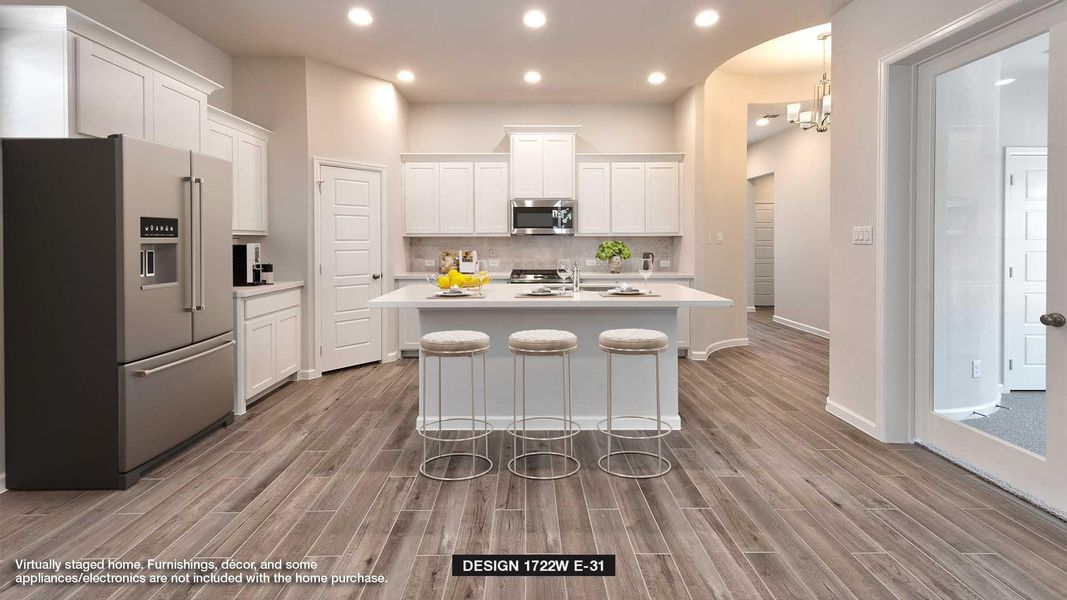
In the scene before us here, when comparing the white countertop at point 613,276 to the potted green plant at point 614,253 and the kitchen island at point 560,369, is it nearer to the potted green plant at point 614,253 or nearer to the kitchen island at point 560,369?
the potted green plant at point 614,253

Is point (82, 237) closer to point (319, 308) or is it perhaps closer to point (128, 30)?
point (128, 30)

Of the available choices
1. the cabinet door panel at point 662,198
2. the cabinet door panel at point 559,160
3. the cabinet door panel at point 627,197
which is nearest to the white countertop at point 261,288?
the cabinet door panel at point 559,160

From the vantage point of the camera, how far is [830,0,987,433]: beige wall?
3.83m

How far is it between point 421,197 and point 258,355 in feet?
9.48

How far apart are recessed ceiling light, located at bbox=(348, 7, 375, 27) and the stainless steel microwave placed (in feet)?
8.84

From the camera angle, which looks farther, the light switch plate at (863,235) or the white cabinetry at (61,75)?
the light switch plate at (863,235)

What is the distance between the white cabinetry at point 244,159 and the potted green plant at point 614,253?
3528 millimetres

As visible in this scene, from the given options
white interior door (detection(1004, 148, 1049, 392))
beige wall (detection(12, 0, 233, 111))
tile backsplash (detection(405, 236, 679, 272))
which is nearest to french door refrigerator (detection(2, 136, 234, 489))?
beige wall (detection(12, 0, 233, 111))

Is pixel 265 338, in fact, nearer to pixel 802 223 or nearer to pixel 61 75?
pixel 61 75

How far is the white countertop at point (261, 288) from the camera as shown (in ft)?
15.0

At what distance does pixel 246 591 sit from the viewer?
7.17 feet

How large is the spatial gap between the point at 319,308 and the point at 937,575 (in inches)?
203

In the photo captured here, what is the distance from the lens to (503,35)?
517 cm

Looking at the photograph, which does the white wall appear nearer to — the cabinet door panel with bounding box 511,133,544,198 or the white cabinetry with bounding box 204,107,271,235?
the cabinet door panel with bounding box 511,133,544,198
